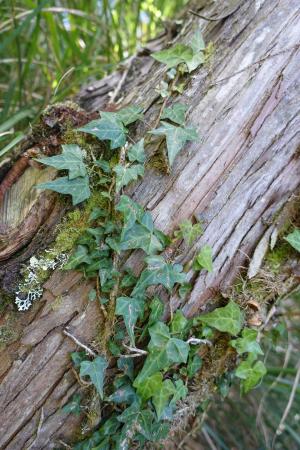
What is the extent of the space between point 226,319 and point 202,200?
0.30m

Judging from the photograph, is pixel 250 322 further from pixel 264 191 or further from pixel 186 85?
pixel 186 85

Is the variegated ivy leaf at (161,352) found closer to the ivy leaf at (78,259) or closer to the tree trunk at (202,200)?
the tree trunk at (202,200)

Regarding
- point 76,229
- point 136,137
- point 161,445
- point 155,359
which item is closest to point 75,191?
point 76,229

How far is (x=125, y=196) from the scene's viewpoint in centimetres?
97

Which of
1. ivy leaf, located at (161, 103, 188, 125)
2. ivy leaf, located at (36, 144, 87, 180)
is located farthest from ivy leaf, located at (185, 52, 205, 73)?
ivy leaf, located at (36, 144, 87, 180)

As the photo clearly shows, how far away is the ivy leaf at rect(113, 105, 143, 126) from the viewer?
107 cm

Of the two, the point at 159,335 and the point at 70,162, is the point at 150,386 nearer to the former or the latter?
the point at 159,335

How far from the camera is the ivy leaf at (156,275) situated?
976 millimetres

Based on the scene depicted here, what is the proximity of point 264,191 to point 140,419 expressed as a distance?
63 centimetres

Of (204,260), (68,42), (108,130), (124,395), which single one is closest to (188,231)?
(204,260)

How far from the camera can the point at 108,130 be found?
3.40ft

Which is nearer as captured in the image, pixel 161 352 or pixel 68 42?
pixel 161 352

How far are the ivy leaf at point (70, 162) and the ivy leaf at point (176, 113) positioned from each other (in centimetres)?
24

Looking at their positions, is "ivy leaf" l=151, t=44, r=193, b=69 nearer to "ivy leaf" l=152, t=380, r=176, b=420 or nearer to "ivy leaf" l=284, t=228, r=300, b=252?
"ivy leaf" l=284, t=228, r=300, b=252
